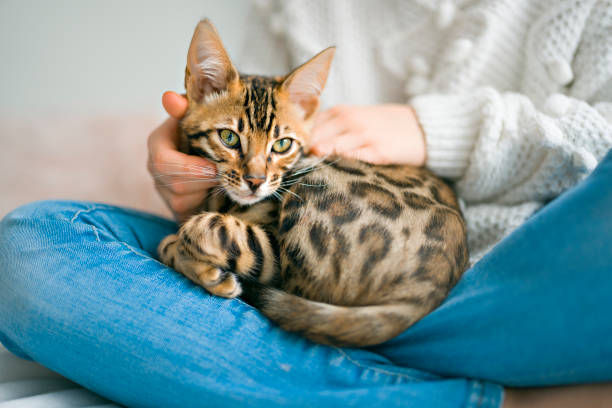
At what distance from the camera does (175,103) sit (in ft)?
3.34

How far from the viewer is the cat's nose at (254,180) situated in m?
0.93

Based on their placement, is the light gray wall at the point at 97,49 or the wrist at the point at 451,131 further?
the light gray wall at the point at 97,49

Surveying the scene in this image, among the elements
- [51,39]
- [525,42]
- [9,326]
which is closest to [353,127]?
[525,42]

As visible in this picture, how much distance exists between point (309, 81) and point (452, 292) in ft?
2.15

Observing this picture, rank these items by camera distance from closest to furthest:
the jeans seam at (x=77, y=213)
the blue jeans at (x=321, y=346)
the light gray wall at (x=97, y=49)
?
the blue jeans at (x=321, y=346), the jeans seam at (x=77, y=213), the light gray wall at (x=97, y=49)

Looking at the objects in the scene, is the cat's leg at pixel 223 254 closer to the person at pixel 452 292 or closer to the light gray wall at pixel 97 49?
the person at pixel 452 292

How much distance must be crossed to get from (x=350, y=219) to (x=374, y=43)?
0.93 metres

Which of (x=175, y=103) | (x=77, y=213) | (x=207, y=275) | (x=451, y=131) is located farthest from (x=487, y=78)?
(x=77, y=213)

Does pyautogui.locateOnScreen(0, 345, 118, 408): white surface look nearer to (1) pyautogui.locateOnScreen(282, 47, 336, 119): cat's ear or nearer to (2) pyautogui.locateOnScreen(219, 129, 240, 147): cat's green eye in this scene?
(2) pyautogui.locateOnScreen(219, 129, 240, 147): cat's green eye

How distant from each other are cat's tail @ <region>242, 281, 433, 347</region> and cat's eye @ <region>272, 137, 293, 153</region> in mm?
423

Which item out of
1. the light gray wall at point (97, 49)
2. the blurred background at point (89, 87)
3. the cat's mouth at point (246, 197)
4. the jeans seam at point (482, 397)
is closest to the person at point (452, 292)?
the jeans seam at point (482, 397)

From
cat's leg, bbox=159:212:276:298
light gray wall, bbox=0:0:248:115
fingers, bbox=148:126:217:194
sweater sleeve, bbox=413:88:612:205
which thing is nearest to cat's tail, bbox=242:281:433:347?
cat's leg, bbox=159:212:276:298

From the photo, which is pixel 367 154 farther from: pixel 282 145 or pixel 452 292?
pixel 452 292

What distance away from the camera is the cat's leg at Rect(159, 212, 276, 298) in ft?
2.66
